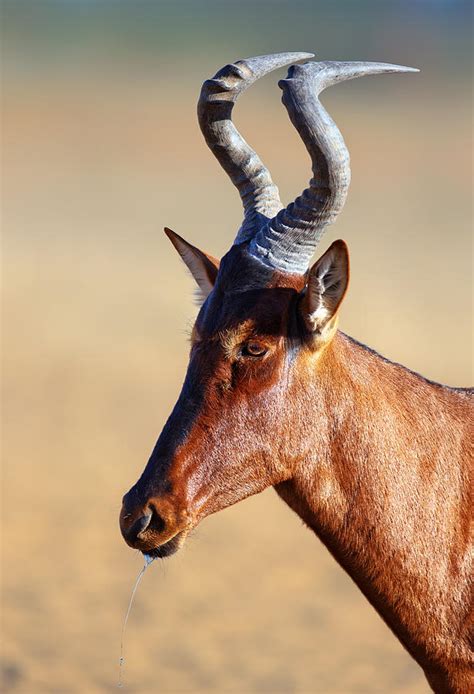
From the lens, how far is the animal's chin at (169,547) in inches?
234

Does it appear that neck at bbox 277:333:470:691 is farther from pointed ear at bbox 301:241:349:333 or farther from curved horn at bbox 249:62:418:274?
curved horn at bbox 249:62:418:274

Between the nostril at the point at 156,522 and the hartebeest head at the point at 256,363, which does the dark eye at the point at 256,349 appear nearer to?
the hartebeest head at the point at 256,363

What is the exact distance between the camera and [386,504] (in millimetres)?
6301

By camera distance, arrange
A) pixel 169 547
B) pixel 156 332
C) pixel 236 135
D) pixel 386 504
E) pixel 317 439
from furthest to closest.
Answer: pixel 156 332, pixel 236 135, pixel 386 504, pixel 317 439, pixel 169 547

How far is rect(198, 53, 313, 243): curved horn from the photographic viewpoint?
680 cm

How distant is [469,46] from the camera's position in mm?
57875

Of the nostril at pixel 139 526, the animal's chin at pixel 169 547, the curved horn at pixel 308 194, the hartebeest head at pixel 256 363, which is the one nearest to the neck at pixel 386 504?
the hartebeest head at pixel 256 363

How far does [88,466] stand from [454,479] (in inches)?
479

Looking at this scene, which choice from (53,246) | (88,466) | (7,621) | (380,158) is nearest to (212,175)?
(380,158)

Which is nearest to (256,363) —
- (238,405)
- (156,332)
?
(238,405)

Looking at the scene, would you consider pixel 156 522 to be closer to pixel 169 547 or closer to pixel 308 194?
pixel 169 547

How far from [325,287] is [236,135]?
1.35 m

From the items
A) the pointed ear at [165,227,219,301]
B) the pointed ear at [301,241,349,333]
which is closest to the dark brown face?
the pointed ear at [301,241,349,333]

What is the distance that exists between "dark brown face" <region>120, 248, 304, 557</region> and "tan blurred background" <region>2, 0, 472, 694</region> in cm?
45
